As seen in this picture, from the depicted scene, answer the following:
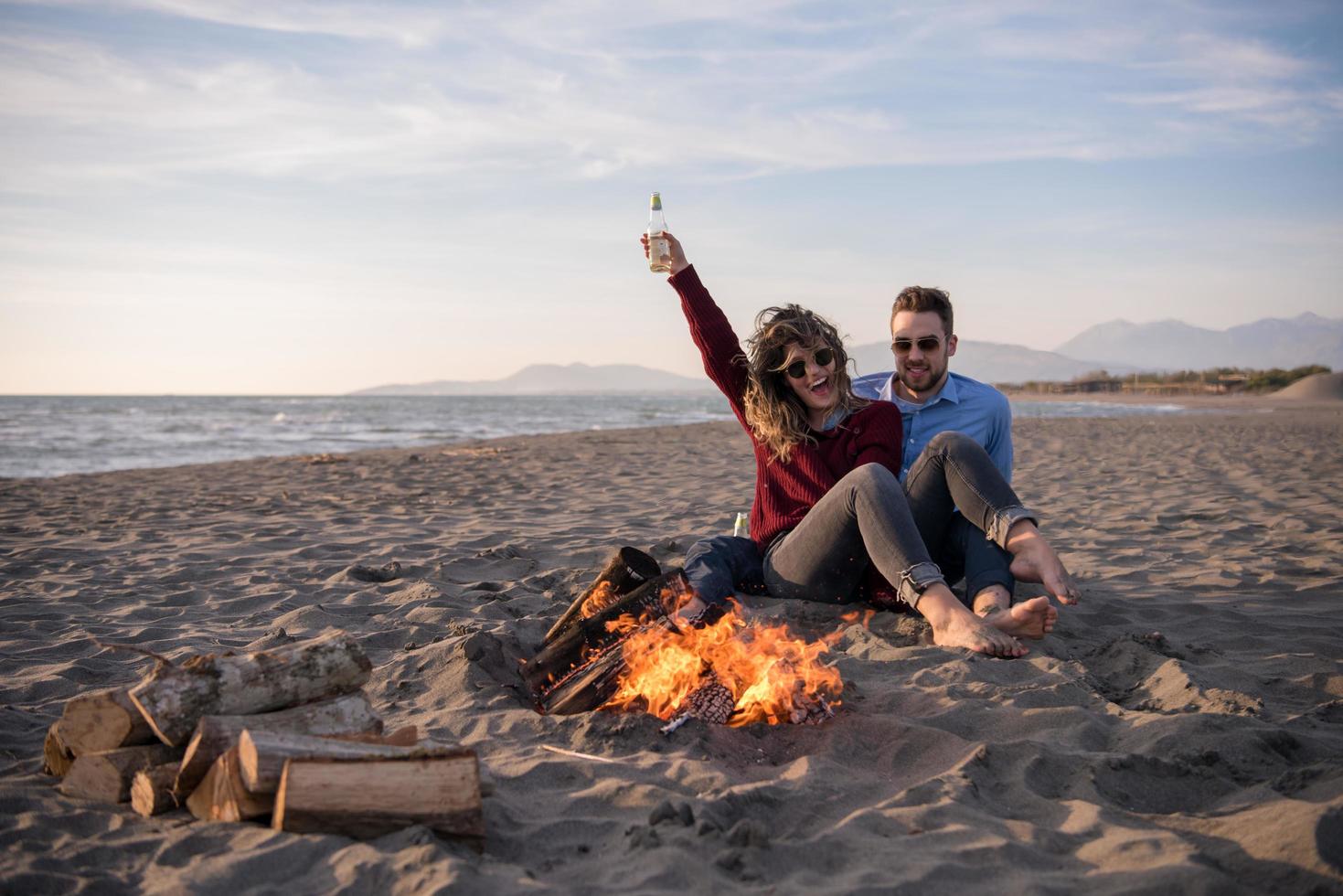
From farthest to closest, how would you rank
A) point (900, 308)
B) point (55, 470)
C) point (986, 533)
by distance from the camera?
point (55, 470), point (900, 308), point (986, 533)

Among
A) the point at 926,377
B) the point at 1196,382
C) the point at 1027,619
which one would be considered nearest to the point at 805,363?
the point at 926,377

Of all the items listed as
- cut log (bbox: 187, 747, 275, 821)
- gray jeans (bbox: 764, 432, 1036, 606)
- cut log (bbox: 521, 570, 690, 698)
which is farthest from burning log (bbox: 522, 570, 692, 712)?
cut log (bbox: 187, 747, 275, 821)

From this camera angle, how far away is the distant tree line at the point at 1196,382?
39.9 metres

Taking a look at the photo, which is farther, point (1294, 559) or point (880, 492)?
point (1294, 559)

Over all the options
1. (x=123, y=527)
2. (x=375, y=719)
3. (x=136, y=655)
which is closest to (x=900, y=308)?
(x=375, y=719)

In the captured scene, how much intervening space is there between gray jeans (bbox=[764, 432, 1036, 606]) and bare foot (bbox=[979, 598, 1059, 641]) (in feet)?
1.09

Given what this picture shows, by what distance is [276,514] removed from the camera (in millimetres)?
8555

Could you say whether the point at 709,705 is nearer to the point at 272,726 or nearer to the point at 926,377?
the point at 272,726

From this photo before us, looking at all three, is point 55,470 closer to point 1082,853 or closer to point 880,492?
point 880,492

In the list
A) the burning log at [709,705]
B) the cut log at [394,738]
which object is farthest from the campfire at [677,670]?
the cut log at [394,738]

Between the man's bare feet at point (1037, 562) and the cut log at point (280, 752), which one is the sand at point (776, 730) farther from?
the man's bare feet at point (1037, 562)

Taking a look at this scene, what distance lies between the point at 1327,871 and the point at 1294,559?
14.6 ft

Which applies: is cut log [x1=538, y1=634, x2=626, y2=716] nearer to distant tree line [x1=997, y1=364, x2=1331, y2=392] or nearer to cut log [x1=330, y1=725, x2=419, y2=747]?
cut log [x1=330, y1=725, x2=419, y2=747]

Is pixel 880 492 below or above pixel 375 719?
above
